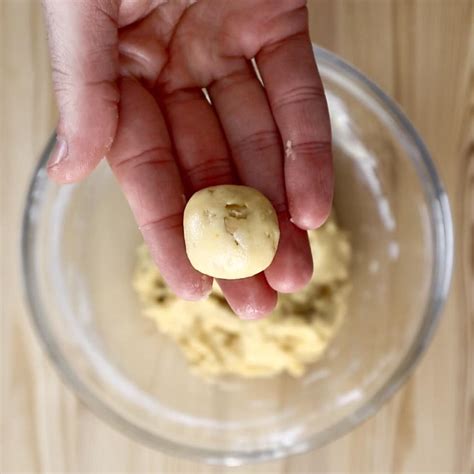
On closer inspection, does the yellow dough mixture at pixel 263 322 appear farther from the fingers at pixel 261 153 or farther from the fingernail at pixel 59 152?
the fingernail at pixel 59 152

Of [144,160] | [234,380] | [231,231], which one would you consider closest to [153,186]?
[144,160]

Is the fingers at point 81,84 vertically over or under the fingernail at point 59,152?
over

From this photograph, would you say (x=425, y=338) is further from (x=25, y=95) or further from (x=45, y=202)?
(x=25, y=95)

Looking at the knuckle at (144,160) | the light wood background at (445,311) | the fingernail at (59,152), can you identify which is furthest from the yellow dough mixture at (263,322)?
the fingernail at (59,152)

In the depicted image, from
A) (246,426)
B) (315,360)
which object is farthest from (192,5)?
(246,426)

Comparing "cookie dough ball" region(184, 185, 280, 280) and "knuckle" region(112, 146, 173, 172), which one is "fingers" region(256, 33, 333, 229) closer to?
"cookie dough ball" region(184, 185, 280, 280)
